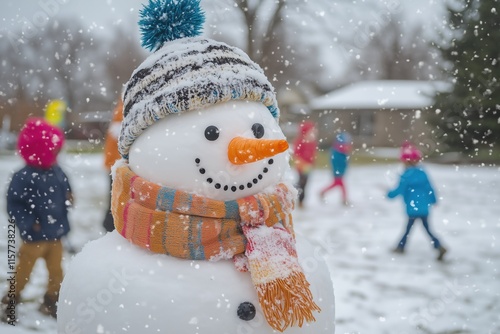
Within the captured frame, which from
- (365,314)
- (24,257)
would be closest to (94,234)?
(24,257)

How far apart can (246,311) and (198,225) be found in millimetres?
394

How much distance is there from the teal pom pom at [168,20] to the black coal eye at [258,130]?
61 centimetres

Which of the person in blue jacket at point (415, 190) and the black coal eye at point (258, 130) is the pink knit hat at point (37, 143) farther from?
the person in blue jacket at point (415, 190)

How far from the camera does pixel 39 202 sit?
3922 mm

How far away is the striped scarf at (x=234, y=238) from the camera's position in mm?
1992

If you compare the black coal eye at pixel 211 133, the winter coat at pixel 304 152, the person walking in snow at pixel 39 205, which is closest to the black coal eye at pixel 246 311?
the black coal eye at pixel 211 133

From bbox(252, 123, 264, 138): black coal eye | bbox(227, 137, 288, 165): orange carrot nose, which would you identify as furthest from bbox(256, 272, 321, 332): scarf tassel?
bbox(252, 123, 264, 138): black coal eye

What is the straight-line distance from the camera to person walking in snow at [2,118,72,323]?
12.6 feet

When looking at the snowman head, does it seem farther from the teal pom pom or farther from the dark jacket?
the dark jacket

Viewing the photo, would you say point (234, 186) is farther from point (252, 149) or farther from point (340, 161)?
point (340, 161)

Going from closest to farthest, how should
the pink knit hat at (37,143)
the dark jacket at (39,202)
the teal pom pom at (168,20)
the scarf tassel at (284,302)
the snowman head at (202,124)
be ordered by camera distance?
the scarf tassel at (284,302) < the snowman head at (202,124) < the teal pom pom at (168,20) < the dark jacket at (39,202) < the pink knit hat at (37,143)

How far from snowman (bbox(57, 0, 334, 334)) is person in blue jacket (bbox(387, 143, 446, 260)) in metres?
3.76

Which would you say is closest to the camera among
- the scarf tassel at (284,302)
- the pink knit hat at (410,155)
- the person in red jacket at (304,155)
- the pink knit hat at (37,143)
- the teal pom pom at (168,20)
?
the scarf tassel at (284,302)

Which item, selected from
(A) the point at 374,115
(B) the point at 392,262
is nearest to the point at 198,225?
(B) the point at 392,262
